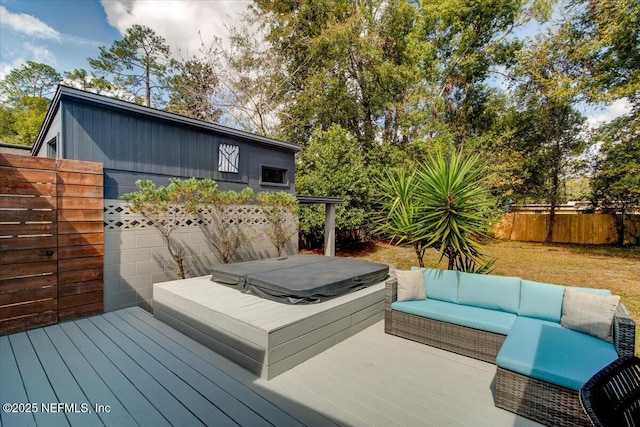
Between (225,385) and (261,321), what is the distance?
53 centimetres

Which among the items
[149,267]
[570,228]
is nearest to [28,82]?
[149,267]

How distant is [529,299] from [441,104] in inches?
411

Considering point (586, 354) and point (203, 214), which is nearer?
point (586, 354)

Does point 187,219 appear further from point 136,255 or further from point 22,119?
point 22,119

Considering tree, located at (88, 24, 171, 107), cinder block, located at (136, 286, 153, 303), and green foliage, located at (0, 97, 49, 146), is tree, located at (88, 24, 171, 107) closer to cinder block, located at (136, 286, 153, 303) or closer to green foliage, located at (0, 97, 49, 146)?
green foliage, located at (0, 97, 49, 146)

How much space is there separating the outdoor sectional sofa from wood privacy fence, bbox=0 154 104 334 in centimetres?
388

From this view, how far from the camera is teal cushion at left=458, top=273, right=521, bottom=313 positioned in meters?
2.99

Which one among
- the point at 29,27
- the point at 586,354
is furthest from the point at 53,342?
the point at 29,27

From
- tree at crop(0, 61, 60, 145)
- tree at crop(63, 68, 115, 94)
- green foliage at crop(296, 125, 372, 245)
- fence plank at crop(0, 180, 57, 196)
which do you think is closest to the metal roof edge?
fence plank at crop(0, 180, 57, 196)

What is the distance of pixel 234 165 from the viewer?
588cm

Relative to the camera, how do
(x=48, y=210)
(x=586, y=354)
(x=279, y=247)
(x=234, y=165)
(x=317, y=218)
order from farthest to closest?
(x=317, y=218) → (x=279, y=247) → (x=234, y=165) → (x=48, y=210) → (x=586, y=354)

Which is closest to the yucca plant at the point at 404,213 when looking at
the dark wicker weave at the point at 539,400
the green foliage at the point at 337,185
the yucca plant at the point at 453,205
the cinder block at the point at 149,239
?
the yucca plant at the point at 453,205

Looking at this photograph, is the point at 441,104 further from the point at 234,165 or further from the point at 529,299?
the point at 529,299

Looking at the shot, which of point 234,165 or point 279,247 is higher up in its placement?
point 234,165
